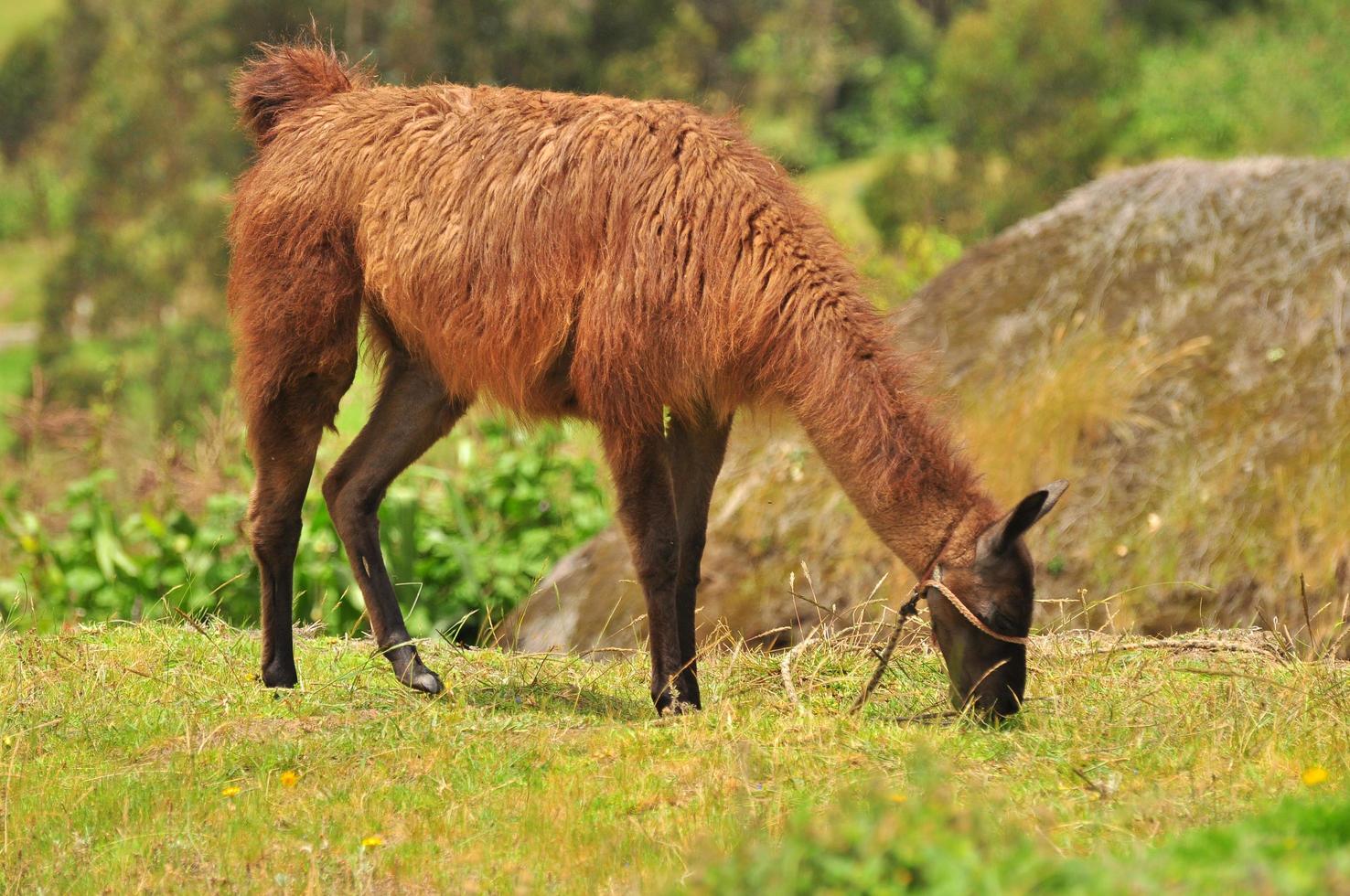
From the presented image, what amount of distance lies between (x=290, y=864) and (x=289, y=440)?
2597 mm

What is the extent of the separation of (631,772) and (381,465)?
2286 mm

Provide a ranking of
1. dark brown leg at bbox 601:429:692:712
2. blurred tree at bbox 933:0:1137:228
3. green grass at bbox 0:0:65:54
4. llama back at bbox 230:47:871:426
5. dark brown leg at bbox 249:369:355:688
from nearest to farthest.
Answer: llama back at bbox 230:47:871:426 < dark brown leg at bbox 601:429:692:712 < dark brown leg at bbox 249:369:355:688 < blurred tree at bbox 933:0:1137:228 < green grass at bbox 0:0:65:54

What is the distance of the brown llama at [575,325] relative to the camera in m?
5.44

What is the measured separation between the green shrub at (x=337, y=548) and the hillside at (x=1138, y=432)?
0.89 metres

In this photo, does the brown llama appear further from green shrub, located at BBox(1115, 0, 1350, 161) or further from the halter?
green shrub, located at BBox(1115, 0, 1350, 161)

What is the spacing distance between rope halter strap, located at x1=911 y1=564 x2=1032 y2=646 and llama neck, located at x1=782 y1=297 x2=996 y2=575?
7 cm

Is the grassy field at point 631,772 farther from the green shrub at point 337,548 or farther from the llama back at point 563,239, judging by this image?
the green shrub at point 337,548

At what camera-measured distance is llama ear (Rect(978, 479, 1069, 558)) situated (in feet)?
16.6

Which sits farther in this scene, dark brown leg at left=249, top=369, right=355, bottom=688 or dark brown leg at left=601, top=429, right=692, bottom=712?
dark brown leg at left=249, top=369, right=355, bottom=688

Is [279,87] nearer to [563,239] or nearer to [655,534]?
[563,239]

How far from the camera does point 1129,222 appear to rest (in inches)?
378

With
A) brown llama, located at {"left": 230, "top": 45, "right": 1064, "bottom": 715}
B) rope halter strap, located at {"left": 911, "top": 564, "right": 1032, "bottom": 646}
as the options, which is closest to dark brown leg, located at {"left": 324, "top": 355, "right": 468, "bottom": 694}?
brown llama, located at {"left": 230, "top": 45, "right": 1064, "bottom": 715}

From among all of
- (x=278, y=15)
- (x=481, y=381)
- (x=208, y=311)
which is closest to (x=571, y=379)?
(x=481, y=381)

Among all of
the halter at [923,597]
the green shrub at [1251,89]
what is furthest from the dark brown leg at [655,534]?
the green shrub at [1251,89]
